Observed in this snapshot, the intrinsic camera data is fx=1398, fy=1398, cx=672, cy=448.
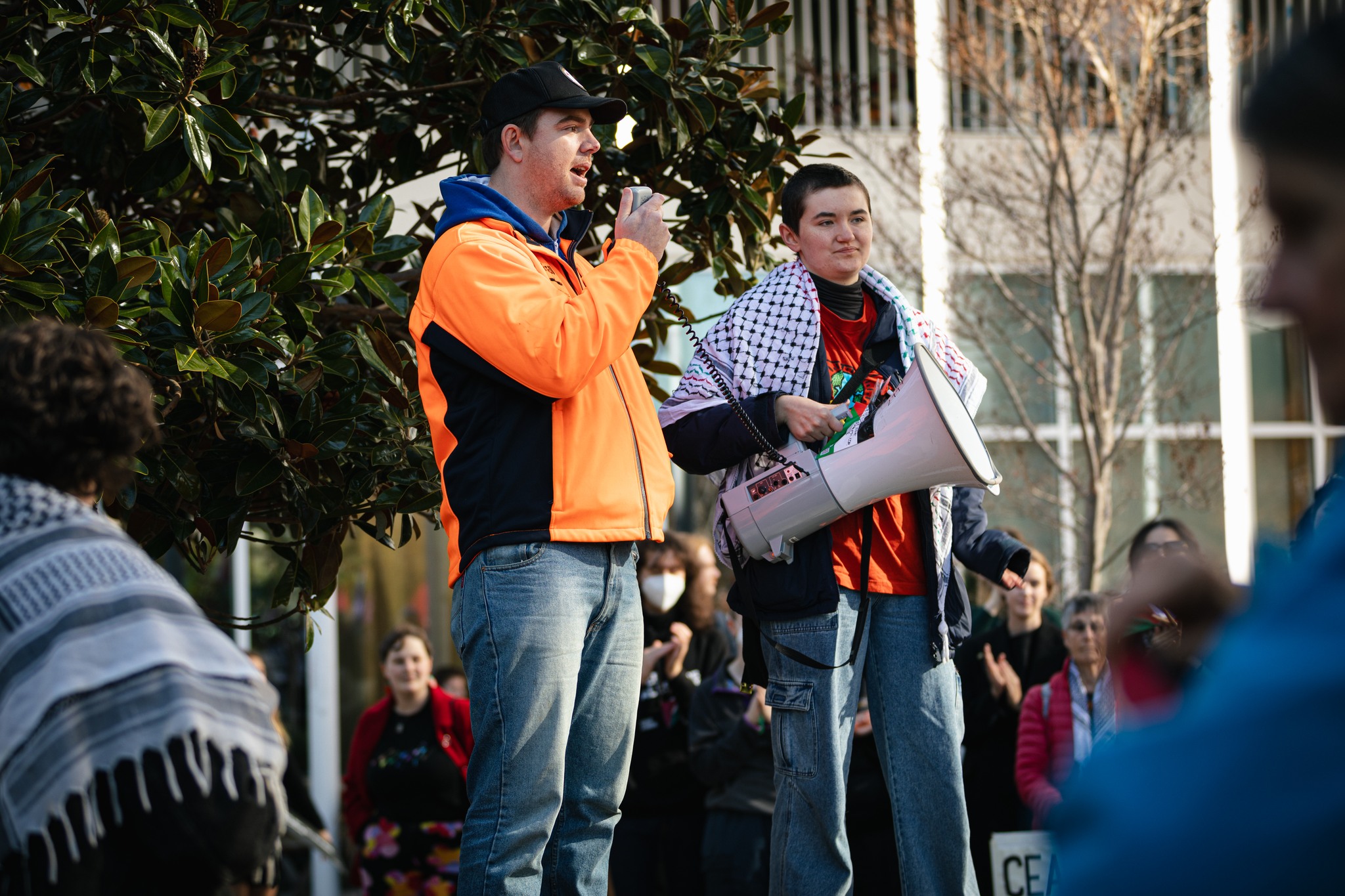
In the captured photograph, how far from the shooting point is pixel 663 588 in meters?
6.54

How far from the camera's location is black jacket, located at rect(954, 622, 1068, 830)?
6.06 metres

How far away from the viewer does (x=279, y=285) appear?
347 centimetres

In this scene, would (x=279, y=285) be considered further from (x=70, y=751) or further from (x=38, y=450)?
(x=70, y=751)

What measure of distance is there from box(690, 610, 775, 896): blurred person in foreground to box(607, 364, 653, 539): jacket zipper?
8.89 feet

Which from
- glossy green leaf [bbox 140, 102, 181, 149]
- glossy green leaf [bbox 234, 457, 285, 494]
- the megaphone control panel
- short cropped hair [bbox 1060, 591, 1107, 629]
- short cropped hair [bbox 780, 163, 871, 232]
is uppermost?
glossy green leaf [bbox 140, 102, 181, 149]

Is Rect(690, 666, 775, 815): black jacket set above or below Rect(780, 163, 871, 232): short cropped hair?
below

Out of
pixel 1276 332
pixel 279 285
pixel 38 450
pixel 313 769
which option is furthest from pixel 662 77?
pixel 1276 332

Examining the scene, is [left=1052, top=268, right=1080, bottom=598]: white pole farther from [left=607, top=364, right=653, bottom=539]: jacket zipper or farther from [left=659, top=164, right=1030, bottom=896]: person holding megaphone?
[left=607, top=364, right=653, bottom=539]: jacket zipper

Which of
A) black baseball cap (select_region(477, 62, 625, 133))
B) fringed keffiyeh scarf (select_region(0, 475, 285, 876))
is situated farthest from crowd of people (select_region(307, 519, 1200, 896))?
fringed keffiyeh scarf (select_region(0, 475, 285, 876))

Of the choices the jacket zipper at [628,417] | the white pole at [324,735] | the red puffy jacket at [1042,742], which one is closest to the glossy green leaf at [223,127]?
the jacket zipper at [628,417]

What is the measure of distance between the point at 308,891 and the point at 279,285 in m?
7.04

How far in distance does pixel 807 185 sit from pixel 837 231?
0.55ft

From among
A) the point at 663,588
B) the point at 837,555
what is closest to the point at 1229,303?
the point at 663,588

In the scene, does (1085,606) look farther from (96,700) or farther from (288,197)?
(96,700)
